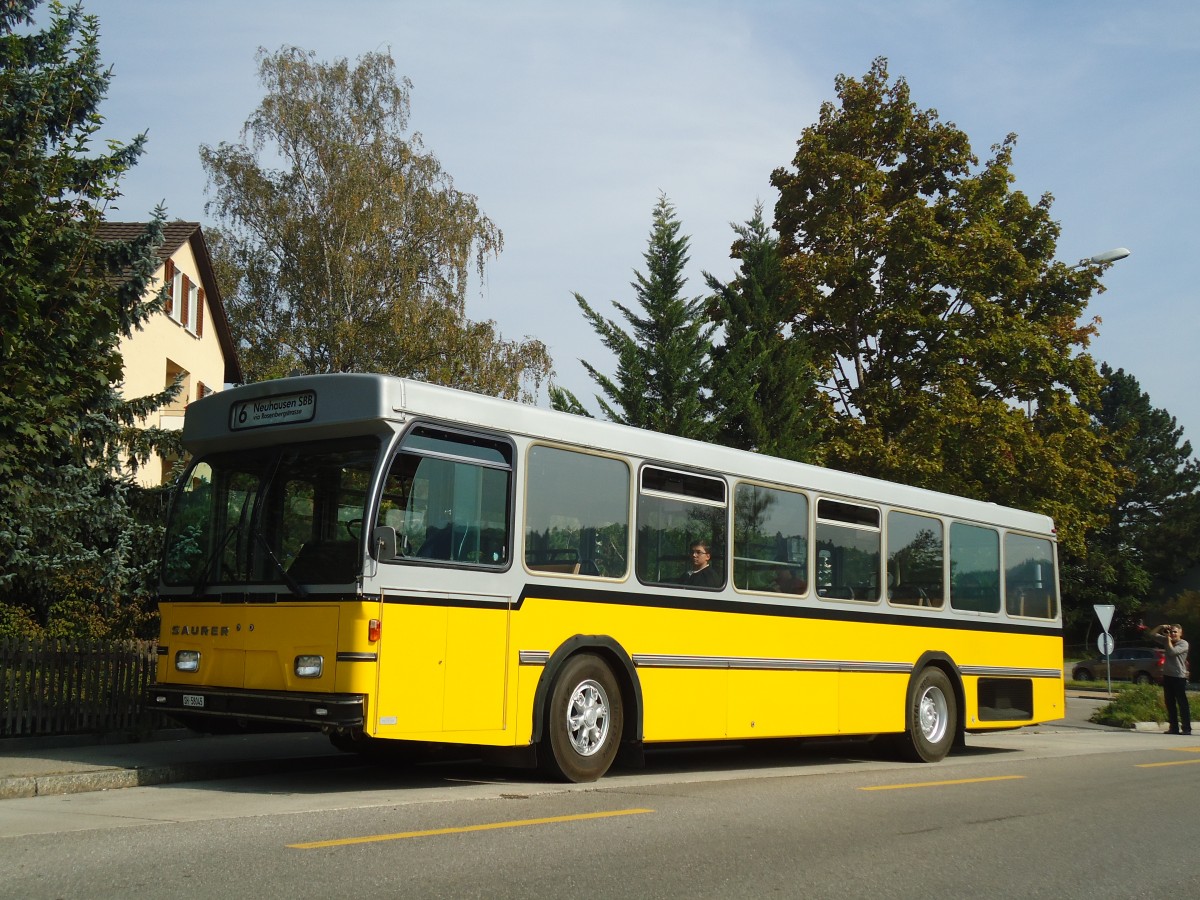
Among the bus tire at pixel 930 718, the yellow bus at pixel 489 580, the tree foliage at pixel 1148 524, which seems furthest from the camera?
the tree foliage at pixel 1148 524

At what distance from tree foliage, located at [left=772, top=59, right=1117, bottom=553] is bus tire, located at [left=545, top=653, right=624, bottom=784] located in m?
20.9

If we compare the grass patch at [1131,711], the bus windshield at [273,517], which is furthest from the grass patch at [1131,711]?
the bus windshield at [273,517]

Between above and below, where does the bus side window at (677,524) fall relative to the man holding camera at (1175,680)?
above

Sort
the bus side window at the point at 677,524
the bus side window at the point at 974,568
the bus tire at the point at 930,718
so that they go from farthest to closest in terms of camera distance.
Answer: the bus side window at the point at 974,568
the bus tire at the point at 930,718
the bus side window at the point at 677,524

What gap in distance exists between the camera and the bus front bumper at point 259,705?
30.2 ft

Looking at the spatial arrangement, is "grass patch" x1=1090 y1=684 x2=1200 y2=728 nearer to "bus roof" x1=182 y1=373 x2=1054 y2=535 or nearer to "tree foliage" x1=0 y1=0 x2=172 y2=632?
"bus roof" x1=182 y1=373 x2=1054 y2=535

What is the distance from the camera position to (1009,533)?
17.1 m

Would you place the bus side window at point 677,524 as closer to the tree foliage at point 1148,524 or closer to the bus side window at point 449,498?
the bus side window at point 449,498

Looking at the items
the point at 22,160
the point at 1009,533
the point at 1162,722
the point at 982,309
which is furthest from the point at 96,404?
the point at 982,309

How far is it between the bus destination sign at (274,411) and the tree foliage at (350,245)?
29496 millimetres

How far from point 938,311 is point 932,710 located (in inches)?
791

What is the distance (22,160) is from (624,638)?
969 centimetres

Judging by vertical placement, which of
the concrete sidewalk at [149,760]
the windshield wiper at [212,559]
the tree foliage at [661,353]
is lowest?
the concrete sidewalk at [149,760]

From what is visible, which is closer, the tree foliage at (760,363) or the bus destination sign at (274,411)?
the bus destination sign at (274,411)
